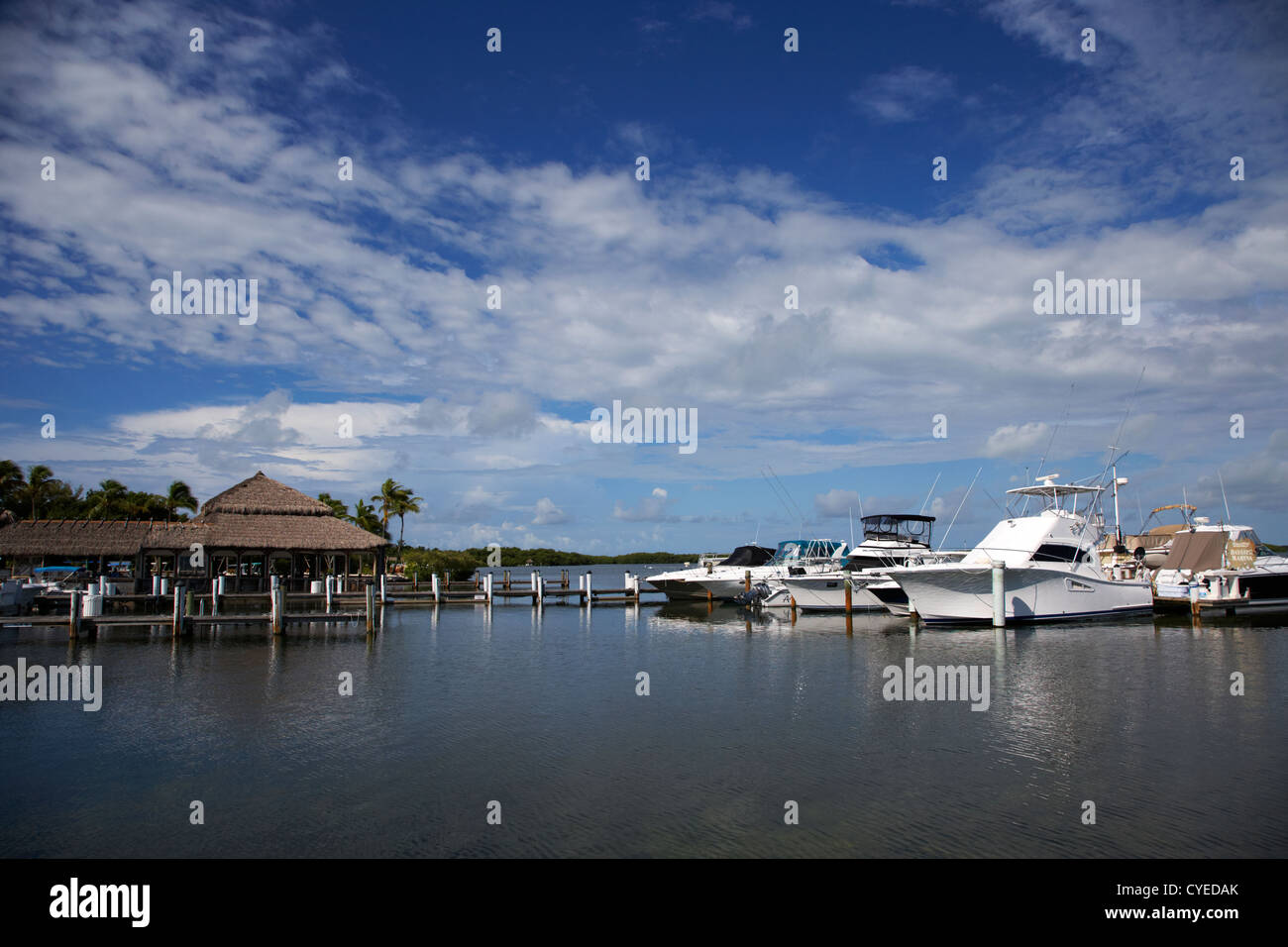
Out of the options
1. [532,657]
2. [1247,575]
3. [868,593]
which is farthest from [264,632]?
[1247,575]

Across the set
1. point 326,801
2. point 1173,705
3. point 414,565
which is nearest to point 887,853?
point 326,801

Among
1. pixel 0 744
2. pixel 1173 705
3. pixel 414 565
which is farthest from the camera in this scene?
pixel 414 565

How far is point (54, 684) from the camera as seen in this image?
1975 centimetres

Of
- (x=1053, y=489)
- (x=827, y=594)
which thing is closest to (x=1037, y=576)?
(x=1053, y=489)

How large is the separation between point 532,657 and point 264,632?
13153 mm

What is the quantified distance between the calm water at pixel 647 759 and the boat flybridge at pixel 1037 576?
6.84 m

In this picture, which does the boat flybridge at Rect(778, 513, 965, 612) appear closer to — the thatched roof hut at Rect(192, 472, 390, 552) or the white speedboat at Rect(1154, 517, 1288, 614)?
the white speedboat at Rect(1154, 517, 1288, 614)

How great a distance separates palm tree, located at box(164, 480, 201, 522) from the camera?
63097 mm

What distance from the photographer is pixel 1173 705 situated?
1672 cm

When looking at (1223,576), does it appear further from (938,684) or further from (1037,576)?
(938,684)

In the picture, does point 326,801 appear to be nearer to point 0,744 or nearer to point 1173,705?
point 0,744
